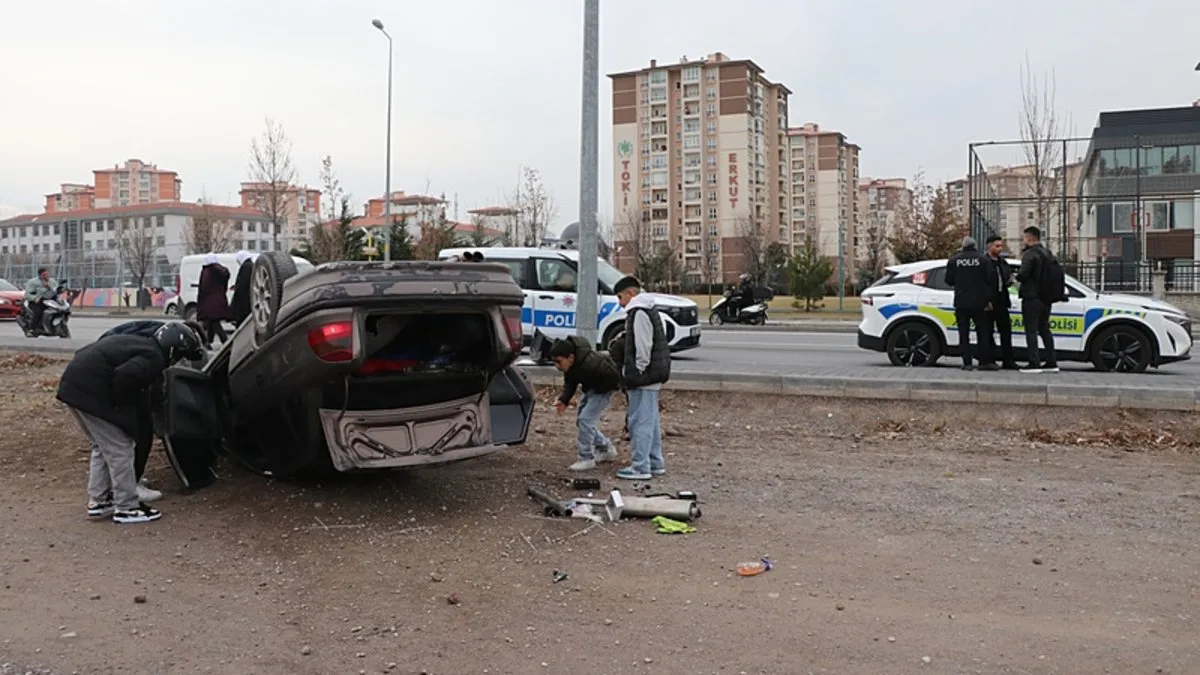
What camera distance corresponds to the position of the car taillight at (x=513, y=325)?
646cm

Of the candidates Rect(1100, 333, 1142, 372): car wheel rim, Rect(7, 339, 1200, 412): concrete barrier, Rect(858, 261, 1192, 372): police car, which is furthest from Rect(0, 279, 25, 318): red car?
Rect(1100, 333, 1142, 372): car wheel rim

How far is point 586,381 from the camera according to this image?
25.5ft

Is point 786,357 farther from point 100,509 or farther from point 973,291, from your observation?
point 100,509

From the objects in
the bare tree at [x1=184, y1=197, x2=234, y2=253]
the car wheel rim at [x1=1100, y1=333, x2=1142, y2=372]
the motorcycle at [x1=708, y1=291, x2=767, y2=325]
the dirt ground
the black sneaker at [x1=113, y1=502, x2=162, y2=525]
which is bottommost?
the dirt ground

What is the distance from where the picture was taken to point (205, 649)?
449 cm

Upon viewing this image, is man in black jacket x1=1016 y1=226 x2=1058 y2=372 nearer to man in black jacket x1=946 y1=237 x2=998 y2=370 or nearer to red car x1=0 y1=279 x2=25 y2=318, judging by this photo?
man in black jacket x1=946 y1=237 x2=998 y2=370

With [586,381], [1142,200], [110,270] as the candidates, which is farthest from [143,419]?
[110,270]

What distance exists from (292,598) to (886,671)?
286cm

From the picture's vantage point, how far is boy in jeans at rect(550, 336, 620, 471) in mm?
7624

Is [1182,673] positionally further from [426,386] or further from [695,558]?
[426,386]

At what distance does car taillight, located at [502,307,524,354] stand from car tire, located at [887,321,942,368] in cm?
846

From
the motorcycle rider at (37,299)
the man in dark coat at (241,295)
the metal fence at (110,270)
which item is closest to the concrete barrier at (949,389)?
the man in dark coat at (241,295)

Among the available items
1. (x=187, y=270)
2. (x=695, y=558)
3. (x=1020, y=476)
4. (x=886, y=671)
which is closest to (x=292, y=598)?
(x=695, y=558)

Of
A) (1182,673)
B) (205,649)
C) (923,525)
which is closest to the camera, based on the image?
(1182,673)
